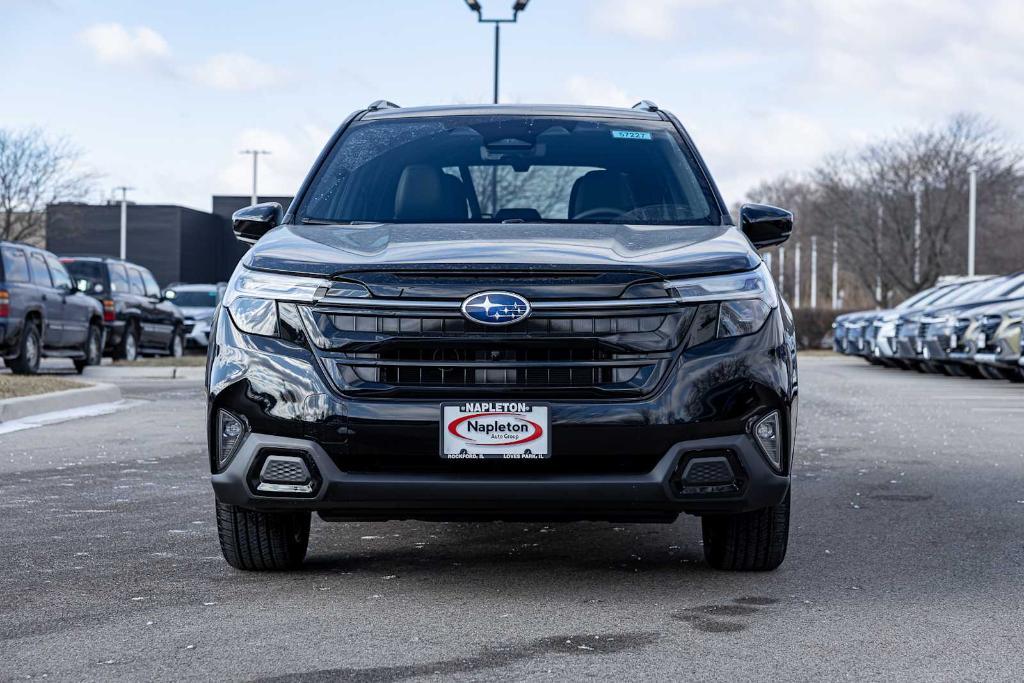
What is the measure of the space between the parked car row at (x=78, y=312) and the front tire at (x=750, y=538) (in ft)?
47.1

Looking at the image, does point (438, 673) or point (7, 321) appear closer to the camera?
point (438, 673)

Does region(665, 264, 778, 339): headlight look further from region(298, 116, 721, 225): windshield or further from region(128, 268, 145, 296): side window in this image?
region(128, 268, 145, 296): side window

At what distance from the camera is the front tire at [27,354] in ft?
59.4

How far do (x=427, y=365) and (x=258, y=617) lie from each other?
38.5 inches

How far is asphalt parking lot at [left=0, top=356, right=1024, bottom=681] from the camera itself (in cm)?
390

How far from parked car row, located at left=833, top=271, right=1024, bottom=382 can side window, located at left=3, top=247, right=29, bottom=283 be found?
42.2 feet

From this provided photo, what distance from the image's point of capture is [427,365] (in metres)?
4.47

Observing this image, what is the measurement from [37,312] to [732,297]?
626 inches

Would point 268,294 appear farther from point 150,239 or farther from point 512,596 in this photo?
point 150,239

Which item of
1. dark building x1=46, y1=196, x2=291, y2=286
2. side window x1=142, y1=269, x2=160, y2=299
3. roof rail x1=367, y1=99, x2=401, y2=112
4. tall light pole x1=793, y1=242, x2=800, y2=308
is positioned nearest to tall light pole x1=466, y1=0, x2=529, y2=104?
side window x1=142, y1=269, x2=160, y2=299

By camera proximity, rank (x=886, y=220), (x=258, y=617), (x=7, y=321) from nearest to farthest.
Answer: (x=258, y=617)
(x=7, y=321)
(x=886, y=220)

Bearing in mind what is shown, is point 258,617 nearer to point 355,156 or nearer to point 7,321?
point 355,156

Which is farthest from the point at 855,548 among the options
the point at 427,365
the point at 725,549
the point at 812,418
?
the point at 812,418

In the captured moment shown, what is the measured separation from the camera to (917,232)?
174 ft
